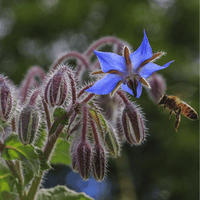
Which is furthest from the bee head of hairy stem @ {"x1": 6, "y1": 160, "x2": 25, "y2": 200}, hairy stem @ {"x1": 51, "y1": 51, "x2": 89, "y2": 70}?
hairy stem @ {"x1": 6, "y1": 160, "x2": 25, "y2": 200}

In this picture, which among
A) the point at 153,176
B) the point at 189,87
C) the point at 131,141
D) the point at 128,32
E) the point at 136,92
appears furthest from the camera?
A: the point at 128,32

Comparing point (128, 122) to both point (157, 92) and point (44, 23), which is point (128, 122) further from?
point (44, 23)

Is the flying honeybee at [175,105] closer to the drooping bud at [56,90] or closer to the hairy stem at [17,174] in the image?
the drooping bud at [56,90]

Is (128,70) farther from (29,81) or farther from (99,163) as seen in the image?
(29,81)

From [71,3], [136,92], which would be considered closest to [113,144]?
[136,92]

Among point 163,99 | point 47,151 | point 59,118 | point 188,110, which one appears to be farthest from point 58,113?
point 188,110

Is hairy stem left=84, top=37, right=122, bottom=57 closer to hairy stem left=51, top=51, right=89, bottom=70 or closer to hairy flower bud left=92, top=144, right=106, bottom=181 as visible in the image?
hairy stem left=51, top=51, right=89, bottom=70

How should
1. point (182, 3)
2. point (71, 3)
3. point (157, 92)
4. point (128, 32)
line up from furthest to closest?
point (182, 3) < point (71, 3) < point (128, 32) < point (157, 92)
